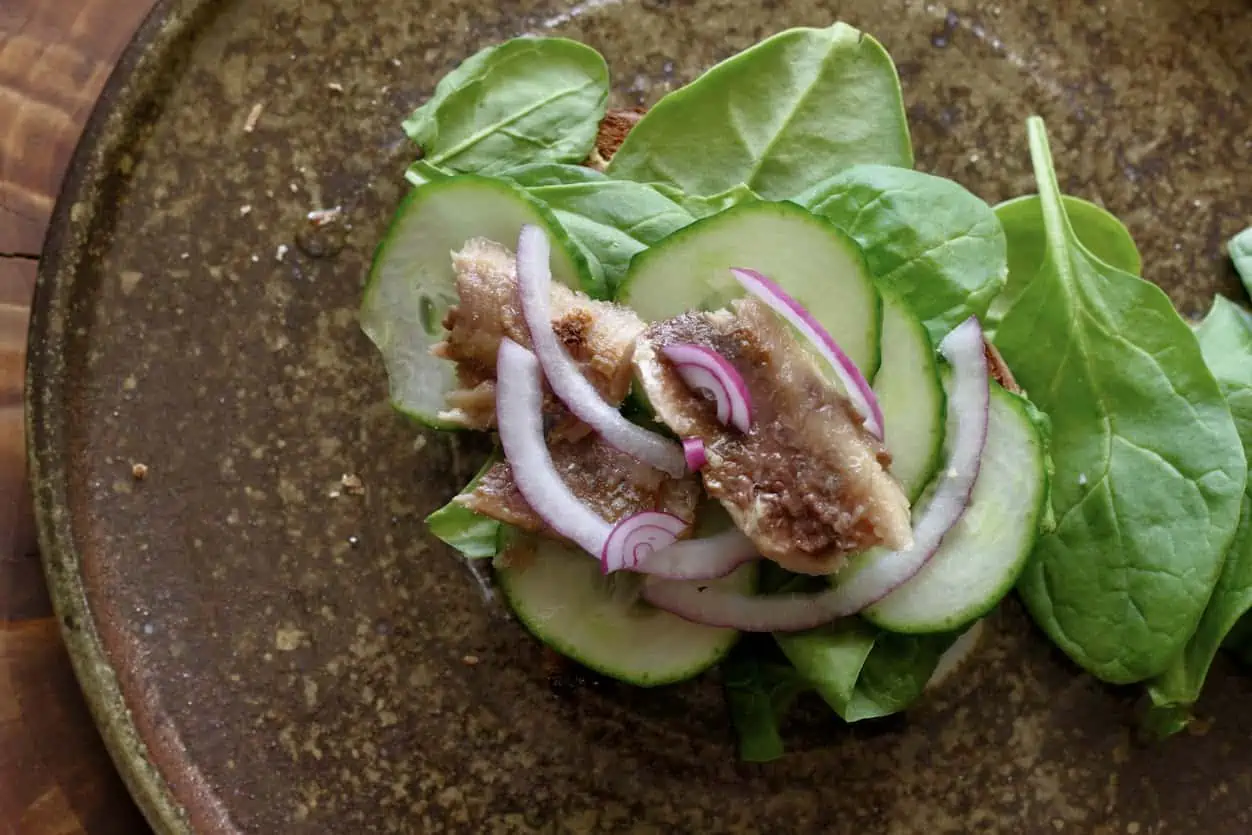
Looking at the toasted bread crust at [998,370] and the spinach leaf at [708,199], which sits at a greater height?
the spinach leaf at [708,199]

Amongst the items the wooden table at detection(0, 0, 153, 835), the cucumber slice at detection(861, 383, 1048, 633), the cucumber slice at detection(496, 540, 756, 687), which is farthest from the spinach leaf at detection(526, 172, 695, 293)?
the wooden table at detection(0, 0, 153, 835)

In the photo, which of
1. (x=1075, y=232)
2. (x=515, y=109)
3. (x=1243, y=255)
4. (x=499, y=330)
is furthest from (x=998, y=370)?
(x=515, y=109)

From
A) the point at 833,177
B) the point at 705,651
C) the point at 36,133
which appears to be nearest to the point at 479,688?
the point at 705,651

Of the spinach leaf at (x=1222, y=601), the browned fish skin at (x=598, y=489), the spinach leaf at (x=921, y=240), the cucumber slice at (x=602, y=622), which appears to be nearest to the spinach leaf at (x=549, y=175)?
the spinach leaf at (x=921, y=240)

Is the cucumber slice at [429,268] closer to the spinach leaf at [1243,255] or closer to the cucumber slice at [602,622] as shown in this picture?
the cucumber slice at [602,622]

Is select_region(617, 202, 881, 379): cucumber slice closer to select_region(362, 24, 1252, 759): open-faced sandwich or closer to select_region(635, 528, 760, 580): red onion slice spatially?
select_region(362, 24, 1252, 759): open-faced sandwich

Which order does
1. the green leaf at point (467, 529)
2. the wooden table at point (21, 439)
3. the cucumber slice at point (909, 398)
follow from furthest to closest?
1. the wooden table at point (21, 439)
2. the green leaf at point (467, 529)
3. the cucumber slice at point (909, 398)
